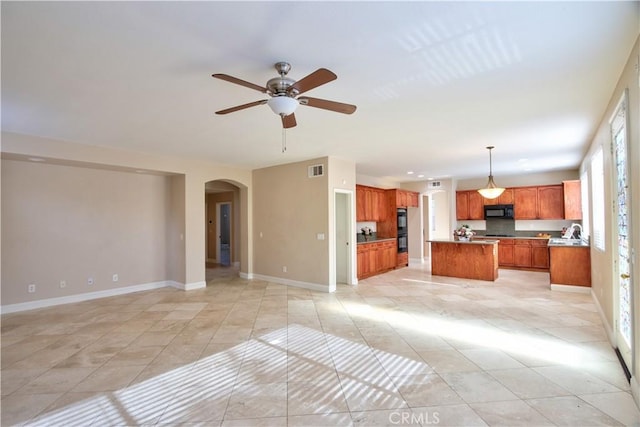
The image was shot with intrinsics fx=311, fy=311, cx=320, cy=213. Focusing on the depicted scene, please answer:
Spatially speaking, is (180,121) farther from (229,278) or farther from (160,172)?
(229,278)

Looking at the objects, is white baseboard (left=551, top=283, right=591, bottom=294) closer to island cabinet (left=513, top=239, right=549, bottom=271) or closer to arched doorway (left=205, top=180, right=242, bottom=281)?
island cabinet (left=513, top=239, right=549, bottom=271)

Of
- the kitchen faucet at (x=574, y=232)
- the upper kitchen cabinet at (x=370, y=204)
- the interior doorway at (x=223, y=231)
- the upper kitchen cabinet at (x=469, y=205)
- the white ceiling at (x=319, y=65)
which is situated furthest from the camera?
the interior doorway at (x=223, y=231)

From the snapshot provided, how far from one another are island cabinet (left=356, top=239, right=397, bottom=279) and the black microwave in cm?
307

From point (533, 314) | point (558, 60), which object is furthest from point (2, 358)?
point (533, 314)

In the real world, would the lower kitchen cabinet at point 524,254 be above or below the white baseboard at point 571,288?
above

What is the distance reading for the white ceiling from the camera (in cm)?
198

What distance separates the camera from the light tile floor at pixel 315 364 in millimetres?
2287

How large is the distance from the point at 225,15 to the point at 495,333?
426 centimetres

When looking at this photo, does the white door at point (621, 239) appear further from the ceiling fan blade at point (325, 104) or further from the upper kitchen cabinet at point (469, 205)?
the upper kitchen cabinet at point (469, 205)

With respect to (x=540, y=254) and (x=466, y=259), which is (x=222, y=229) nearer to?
(x=466, y=259)

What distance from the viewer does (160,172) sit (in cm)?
626

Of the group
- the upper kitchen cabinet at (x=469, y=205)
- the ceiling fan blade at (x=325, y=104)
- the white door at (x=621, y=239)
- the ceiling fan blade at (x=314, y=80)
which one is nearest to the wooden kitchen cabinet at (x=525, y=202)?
the upper kitchen cabinet at (x=469, y=205)

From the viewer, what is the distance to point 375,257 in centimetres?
779

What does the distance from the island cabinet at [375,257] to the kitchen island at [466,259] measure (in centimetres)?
113
